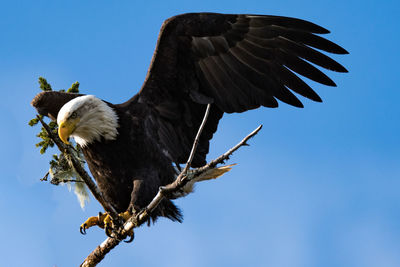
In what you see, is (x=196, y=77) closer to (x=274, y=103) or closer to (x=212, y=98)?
(x=212, y=98)

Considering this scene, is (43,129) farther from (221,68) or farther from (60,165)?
(221,68)

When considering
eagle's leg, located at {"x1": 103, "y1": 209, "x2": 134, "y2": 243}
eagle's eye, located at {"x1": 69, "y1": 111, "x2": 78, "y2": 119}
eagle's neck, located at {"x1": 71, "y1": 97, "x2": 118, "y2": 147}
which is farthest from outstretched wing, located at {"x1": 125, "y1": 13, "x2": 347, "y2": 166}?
eagle's leg, located at {"x1": 103, "y1": 209, "x2": 134, "y2": 243}

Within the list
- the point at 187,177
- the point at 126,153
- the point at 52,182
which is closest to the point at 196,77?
the point at 126,153

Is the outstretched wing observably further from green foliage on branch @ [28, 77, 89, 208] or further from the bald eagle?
green foliage on branch @ [28, 77, 89, 208]

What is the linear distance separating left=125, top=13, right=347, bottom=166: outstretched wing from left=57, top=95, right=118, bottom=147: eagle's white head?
40 centimetres

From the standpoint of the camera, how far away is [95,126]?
205 inches

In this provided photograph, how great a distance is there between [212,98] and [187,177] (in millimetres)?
2166

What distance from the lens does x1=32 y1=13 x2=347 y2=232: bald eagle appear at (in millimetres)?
5285

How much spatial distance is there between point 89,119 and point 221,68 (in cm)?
153

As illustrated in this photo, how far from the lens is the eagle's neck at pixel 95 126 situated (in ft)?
17.1

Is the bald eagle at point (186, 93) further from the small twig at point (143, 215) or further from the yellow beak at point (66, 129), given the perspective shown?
the small twig at point (143, 215)

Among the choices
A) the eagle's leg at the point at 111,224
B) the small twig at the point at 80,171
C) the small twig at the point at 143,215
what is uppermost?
the small twig at the point at 80,171

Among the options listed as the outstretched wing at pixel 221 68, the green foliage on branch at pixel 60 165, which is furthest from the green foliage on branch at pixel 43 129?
the outstretched wing at pixel 221 68

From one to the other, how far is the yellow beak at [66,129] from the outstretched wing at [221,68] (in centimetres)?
74
